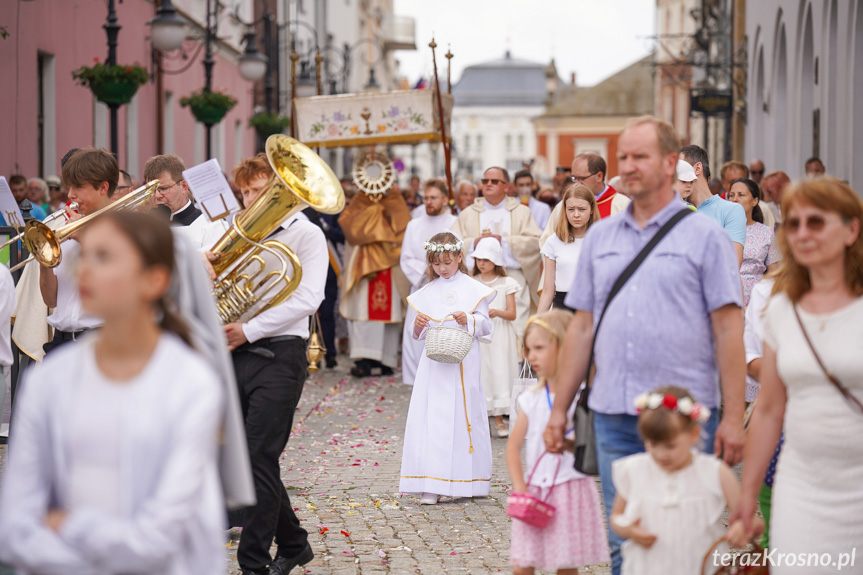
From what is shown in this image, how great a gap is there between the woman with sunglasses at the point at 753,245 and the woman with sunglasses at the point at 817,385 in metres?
3.83

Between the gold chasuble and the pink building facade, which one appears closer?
the gold chasuble

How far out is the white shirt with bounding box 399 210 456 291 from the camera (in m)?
12.5

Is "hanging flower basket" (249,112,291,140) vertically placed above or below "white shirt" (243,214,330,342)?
above

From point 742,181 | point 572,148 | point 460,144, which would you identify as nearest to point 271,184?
point 742,181

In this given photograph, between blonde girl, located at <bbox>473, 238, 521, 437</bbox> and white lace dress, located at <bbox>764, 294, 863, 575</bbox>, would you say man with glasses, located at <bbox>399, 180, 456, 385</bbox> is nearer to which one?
blonde girl, located at <bbox>473, 238, 521, 437</bbox>

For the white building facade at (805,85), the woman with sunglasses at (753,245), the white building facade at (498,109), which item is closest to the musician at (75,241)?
the woman with sunglasses at (753,245)

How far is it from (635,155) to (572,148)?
79.5 metres

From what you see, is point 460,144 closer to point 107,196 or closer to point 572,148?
point 572,148

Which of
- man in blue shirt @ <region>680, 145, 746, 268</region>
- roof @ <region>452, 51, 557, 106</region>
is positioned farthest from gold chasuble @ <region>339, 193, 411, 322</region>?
roof @ <region>452, 51, 557, 106</region>

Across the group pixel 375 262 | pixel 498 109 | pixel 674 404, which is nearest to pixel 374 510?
pixel 674 404

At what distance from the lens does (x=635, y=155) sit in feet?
13.9

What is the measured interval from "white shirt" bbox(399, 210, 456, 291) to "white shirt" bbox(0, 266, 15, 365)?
6662mm

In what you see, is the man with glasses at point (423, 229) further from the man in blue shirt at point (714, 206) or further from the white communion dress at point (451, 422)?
the man in blue shirt at point (714, 206)

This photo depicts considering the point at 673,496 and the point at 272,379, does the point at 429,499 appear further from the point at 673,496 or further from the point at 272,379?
the point at 673,496
